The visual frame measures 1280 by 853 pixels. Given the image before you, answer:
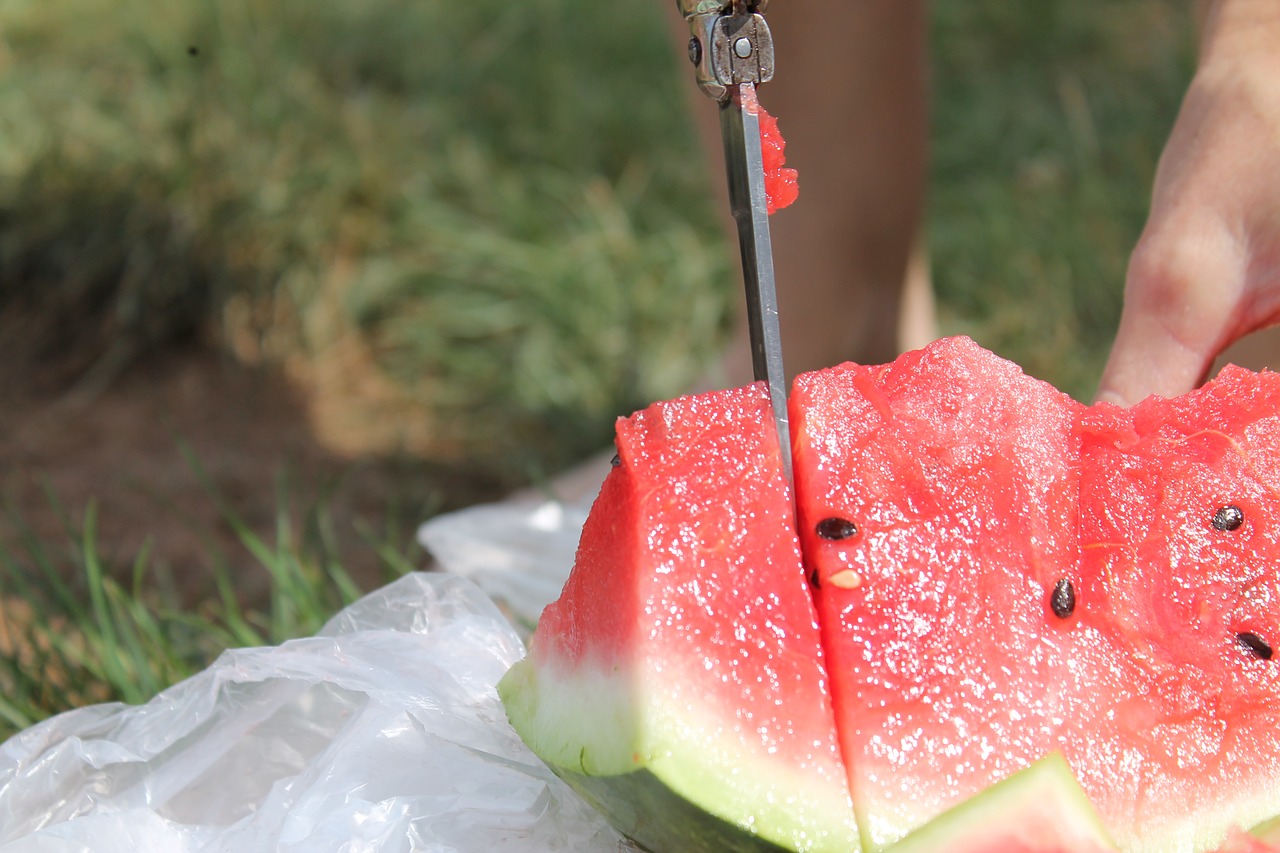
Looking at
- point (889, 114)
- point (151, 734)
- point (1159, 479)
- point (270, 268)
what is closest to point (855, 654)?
point (1159, 479)

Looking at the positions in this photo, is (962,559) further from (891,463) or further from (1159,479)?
(1159,479)

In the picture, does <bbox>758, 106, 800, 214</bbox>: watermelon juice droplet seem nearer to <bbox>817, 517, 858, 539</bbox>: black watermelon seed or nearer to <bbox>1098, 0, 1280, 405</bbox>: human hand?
<bbox>817, 517, 858, 539</bbox>: black watermelon seed

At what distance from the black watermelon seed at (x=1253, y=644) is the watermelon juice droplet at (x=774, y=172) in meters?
0.55

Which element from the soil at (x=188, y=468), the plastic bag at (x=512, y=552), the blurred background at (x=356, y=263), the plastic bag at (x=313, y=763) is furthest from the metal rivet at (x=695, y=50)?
the soil at (x=188, y=468)

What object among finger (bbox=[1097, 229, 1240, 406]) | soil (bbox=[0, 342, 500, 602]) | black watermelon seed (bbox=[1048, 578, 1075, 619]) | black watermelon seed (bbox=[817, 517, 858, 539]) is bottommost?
soil (bbox=[0, 342, 500, 602])

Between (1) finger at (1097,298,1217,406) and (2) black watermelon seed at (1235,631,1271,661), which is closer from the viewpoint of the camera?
(2) black watermelon seed at (1235,631,1271,661)

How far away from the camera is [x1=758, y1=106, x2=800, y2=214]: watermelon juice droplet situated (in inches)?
41.6

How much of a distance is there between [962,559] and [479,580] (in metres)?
0.84

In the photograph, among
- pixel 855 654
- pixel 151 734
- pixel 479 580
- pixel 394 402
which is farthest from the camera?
pixel 394 402

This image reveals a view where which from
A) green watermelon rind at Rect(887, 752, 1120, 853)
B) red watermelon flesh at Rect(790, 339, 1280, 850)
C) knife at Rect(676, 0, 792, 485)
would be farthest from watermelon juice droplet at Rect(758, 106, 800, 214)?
green watermelon rind at Rect(887, 752, 1120, 853)

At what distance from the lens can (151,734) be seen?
1177mm

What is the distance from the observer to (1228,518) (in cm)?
101

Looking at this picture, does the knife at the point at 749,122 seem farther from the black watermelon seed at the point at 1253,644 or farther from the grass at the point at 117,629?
the grass at the point at 117,629

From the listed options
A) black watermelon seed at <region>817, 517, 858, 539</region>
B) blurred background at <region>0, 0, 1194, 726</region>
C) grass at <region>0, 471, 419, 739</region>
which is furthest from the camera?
blurred background at <region>0, 0, 1194, 726</region>
